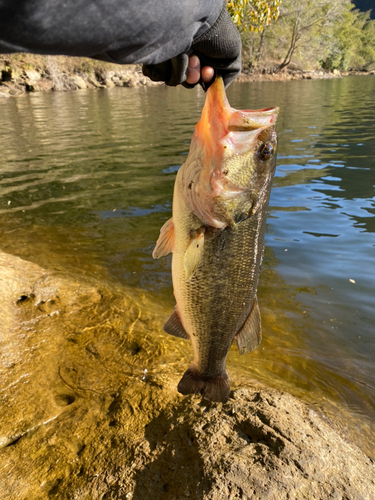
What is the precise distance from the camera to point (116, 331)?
3.95m

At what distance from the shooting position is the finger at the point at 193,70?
1.99 metres

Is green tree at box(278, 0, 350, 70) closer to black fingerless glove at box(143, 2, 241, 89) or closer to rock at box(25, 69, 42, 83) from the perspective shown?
rock at box(25, 69, 42, 83)

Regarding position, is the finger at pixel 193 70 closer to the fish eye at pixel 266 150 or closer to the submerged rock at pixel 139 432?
the fish eye at pixel 266 150

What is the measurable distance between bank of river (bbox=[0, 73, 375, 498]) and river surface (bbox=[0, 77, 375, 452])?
0.03 meters

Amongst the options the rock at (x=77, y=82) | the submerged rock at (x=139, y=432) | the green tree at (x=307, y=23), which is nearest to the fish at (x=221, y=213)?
the submerged rock at (x=139, y=432)

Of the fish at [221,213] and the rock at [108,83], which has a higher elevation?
the rock at [108,83]

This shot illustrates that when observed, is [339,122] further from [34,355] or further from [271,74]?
[271,74]

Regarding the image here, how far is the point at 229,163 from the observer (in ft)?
7.36

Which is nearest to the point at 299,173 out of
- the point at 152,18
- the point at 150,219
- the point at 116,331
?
the point at 150,219

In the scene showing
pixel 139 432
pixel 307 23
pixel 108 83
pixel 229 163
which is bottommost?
pixel 139 432

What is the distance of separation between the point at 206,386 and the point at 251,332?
18.8 inches

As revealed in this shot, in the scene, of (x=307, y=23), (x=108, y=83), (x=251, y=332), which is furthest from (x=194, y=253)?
(x=307, y=23)

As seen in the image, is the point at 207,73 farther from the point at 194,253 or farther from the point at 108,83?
the point at 108,83

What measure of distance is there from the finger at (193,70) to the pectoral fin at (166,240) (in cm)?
87
